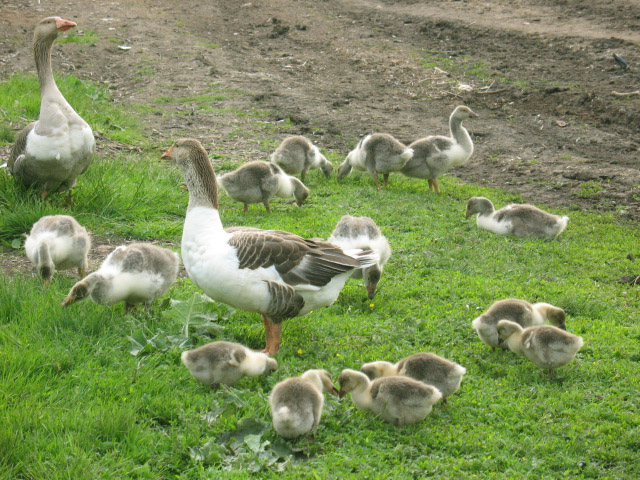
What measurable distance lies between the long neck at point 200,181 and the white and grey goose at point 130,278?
0.68 meters

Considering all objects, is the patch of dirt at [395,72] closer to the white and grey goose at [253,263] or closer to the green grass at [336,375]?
the green grass at [336,375]

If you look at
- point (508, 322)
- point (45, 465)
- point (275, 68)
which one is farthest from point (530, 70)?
point (45, 465)

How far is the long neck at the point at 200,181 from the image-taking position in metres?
6.29

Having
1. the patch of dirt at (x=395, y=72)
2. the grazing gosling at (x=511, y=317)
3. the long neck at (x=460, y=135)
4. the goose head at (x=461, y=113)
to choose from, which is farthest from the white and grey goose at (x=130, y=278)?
the goose head at (x=461, y=113)

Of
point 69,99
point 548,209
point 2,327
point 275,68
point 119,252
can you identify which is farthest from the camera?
point 275,68

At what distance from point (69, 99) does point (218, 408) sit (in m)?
10.00

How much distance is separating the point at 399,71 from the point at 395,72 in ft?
0.37

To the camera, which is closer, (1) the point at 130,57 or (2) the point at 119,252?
(2) the point at 119,252

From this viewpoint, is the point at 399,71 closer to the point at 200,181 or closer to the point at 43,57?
the point at 43,57

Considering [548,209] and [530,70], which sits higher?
[530,70]

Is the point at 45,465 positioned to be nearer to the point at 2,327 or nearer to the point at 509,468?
the point at 2,327

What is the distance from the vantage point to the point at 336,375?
19.4ft

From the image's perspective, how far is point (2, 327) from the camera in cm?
582

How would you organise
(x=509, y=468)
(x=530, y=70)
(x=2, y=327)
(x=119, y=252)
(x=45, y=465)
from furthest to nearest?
(x=530, y=70)
(x=119, y=252)
(x=2, y=327)
(x=509, y=468)
(x=45, y=465)
